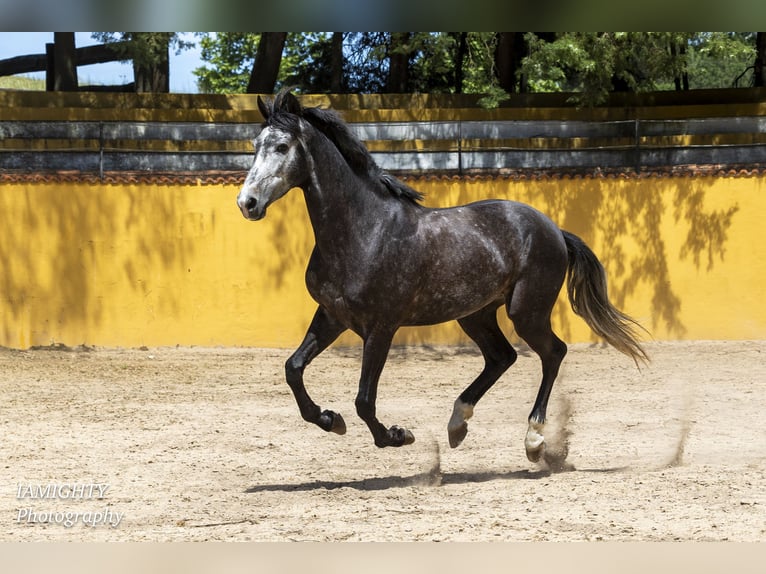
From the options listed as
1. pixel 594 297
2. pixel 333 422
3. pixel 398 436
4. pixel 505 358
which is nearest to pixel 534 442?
pixel 505 358

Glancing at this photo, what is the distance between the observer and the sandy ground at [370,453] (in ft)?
16.4

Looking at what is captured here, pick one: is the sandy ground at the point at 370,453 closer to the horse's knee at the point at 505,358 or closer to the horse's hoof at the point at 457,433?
the horse's hoof at the point at 457,433

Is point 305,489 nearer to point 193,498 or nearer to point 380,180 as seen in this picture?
point 193,498

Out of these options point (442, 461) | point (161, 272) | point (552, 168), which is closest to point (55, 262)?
point (161, 272)

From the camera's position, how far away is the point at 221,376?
10664 mm

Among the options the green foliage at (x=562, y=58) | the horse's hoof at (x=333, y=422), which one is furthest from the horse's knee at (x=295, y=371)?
the green foliage at (x=562, y=58)

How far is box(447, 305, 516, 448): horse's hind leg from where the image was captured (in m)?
6.15

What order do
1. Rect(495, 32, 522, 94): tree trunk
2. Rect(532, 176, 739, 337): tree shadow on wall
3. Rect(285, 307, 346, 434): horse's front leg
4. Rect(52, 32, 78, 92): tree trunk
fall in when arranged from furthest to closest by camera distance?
1. Rect(52, 32, 78, 92): tree trunk
2. Rect(495, 32, 522, 94): tree trunk
3. Rect(532, 176, 739, 337): tree shadow on wall
4. Rect(285, 307, 346, 434): horse's front leg

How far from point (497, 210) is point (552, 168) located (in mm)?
6543

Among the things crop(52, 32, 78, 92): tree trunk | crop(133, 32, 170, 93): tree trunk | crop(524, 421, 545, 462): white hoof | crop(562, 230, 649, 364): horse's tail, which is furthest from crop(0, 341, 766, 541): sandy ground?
crop(133, 32, 170, 93): tree trunk

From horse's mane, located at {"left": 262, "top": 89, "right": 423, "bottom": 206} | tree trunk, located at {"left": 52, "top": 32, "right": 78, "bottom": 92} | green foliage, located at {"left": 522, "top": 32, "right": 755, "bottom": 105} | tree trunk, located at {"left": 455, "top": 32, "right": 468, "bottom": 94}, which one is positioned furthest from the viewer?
tree trunk, located at {"left": 455, "top": 32, "right": 468, "bottom": 94}

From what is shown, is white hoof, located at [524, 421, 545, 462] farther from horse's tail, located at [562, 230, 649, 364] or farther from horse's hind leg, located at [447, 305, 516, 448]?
horse's tail, located at [562, 230, 649, 364]

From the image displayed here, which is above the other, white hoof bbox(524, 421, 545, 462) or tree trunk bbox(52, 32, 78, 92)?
tree trunk bbox(52, 32, 78, 92)

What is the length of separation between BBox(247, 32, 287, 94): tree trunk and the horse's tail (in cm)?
898
